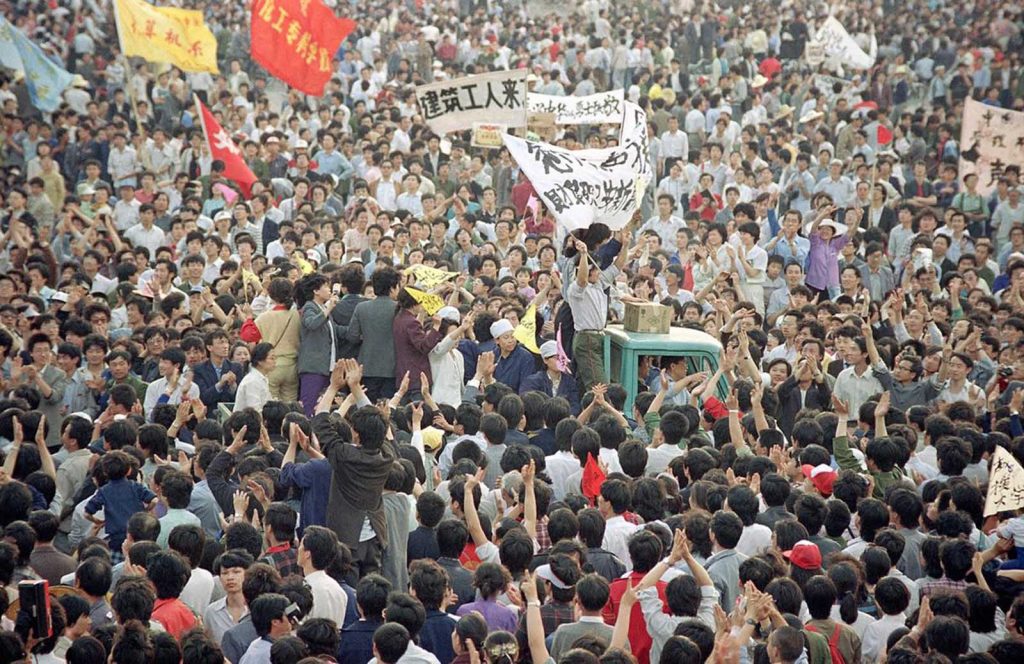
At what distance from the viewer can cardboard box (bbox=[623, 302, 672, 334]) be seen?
39.0 feet

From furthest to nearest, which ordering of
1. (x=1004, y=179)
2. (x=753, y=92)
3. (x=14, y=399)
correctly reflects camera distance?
(x=753, y=92) < (x=1004, y=179) < (x=14, y=399)

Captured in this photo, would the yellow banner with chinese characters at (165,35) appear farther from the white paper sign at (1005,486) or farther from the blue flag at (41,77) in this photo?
the white paper sign at (1005,486)

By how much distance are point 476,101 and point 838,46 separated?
11.7 meters

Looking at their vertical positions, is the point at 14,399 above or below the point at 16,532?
below

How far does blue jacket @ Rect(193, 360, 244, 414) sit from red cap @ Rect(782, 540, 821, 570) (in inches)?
218

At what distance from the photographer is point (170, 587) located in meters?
7.03

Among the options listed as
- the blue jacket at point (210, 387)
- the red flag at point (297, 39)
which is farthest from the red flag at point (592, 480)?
the red flag at point (297, 39)

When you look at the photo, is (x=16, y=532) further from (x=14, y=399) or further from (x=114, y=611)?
(x=14, y=399)

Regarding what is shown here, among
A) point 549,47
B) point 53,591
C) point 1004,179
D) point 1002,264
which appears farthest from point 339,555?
point 549,47

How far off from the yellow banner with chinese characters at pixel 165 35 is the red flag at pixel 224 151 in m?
2.22

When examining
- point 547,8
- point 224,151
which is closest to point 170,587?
point 224,151

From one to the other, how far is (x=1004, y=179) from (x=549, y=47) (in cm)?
1185

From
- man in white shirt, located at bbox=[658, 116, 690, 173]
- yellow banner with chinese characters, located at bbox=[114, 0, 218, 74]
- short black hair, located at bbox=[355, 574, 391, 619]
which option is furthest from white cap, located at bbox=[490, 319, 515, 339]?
man in white shirt, located at bbox=[658, 116, 690, 173]

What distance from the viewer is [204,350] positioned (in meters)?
11.8
